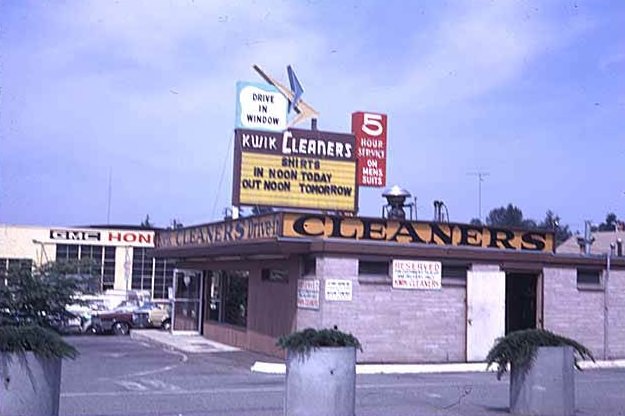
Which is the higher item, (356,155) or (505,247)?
(356,155)

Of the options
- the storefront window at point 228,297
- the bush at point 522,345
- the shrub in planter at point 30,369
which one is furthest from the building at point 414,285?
the shrub in planter at point 30,369

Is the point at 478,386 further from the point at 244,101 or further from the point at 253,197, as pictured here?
the point at 244,101

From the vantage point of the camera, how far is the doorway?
26469 mm

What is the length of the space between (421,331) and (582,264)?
5.49 metres

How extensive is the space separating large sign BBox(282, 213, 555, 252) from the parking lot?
12.2 ft

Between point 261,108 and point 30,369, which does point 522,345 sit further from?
point 261,108

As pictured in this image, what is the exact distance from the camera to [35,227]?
5662 centimetres

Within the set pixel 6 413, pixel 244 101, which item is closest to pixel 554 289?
pixel 244 101

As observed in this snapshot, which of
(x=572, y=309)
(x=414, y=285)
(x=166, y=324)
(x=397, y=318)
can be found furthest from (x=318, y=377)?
(x=166, y=324)

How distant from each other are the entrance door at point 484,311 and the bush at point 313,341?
13048 mm

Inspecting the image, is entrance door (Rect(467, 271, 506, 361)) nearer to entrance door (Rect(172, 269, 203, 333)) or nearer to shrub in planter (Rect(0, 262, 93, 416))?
entrance door (Rect(172, 269, 203, 333))

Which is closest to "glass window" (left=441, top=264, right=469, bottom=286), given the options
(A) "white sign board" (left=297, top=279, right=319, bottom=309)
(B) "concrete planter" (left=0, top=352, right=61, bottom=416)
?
(A) "white sign board" (left=297, top=279, right=319, bottom=309)

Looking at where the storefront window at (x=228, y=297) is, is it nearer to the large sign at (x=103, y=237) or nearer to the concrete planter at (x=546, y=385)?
the concrete planter at (x=546, y=385)

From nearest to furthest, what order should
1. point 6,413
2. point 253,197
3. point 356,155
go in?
1. point 6,413
2. point 253,197
3. point 356,155
